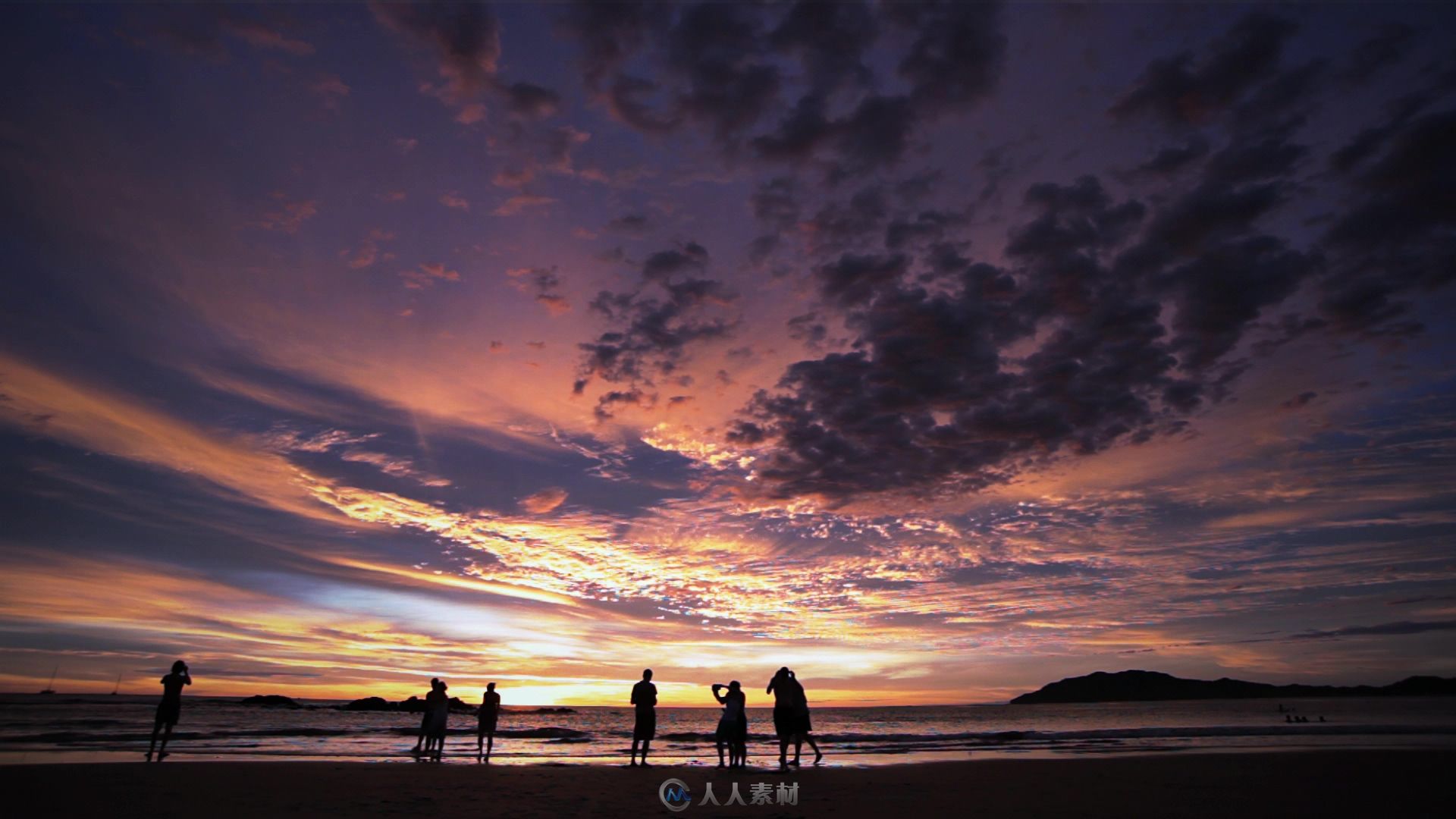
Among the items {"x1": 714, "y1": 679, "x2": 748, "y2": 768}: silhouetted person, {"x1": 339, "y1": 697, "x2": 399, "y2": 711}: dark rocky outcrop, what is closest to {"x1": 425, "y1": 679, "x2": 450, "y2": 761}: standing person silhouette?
{"x1": 714, "y1": 679, "x2": 748, "y2": 768}: silhouetted person

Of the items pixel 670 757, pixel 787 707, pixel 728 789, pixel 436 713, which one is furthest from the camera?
pixel 670 757

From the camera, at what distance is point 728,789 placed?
1328 centimetres

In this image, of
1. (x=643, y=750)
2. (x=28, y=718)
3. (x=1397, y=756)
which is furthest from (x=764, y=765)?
(x=28, y=718)

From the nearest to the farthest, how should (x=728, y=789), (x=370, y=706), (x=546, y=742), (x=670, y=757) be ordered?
1. (x=728, y=789)
2. (x=670, y=757)
3. (x=546, y=742)
4. (x=370, y=706)

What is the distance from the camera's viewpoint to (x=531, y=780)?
1460 centimetres

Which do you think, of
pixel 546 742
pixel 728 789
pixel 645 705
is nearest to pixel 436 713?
pixel 645 705

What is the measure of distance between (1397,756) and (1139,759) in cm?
704

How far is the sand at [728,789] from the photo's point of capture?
10.7 meters

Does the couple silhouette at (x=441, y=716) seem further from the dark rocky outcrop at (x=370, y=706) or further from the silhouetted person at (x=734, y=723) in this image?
the dark rocky outcrop at (x=370, y=706)

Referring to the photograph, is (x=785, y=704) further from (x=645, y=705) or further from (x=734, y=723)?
(x=645, y=705)

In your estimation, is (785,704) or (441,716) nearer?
(785,704)

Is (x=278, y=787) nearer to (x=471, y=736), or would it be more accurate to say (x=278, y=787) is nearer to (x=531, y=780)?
(x=531, y=780)

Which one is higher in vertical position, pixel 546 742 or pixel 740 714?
pixel 740 714

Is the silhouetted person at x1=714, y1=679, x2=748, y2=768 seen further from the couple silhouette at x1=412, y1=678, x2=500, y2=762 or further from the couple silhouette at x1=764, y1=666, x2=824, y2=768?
the couple silhouette at x1=412, y1=678, x2=500, y2=762
